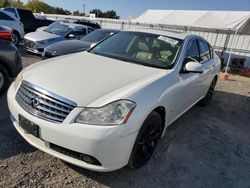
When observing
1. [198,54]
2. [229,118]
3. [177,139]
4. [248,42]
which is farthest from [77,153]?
[248,42]

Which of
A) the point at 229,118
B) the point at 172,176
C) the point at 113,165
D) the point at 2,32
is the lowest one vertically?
the point at 229,118

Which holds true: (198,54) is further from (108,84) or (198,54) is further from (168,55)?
(108,84)

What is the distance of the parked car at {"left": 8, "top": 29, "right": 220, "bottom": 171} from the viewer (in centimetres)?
230

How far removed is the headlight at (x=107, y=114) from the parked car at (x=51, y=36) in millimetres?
7139

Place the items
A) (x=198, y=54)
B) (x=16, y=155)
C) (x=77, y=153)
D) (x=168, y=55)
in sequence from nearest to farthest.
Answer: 1. (x=77, y=153)
2. (x=16, y=155)
3. (x=168, y=55)
4. (x=198, y=54)

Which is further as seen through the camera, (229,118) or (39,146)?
(229,118)

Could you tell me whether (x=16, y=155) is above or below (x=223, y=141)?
above

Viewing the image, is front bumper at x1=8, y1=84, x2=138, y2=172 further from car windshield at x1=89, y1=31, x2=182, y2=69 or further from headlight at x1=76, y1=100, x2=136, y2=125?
car windshield at x1=89, y1=31, x2=182, y2=69

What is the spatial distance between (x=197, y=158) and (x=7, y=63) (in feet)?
11.9

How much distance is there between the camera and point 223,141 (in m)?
4.07

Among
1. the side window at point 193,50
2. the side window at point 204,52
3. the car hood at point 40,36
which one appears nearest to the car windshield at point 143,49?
the side window at point 193,50

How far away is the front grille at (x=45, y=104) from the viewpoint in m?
2.36

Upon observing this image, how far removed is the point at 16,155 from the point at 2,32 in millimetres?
3437

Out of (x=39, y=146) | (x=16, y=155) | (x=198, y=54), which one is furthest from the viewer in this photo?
(x=198, y=54)
